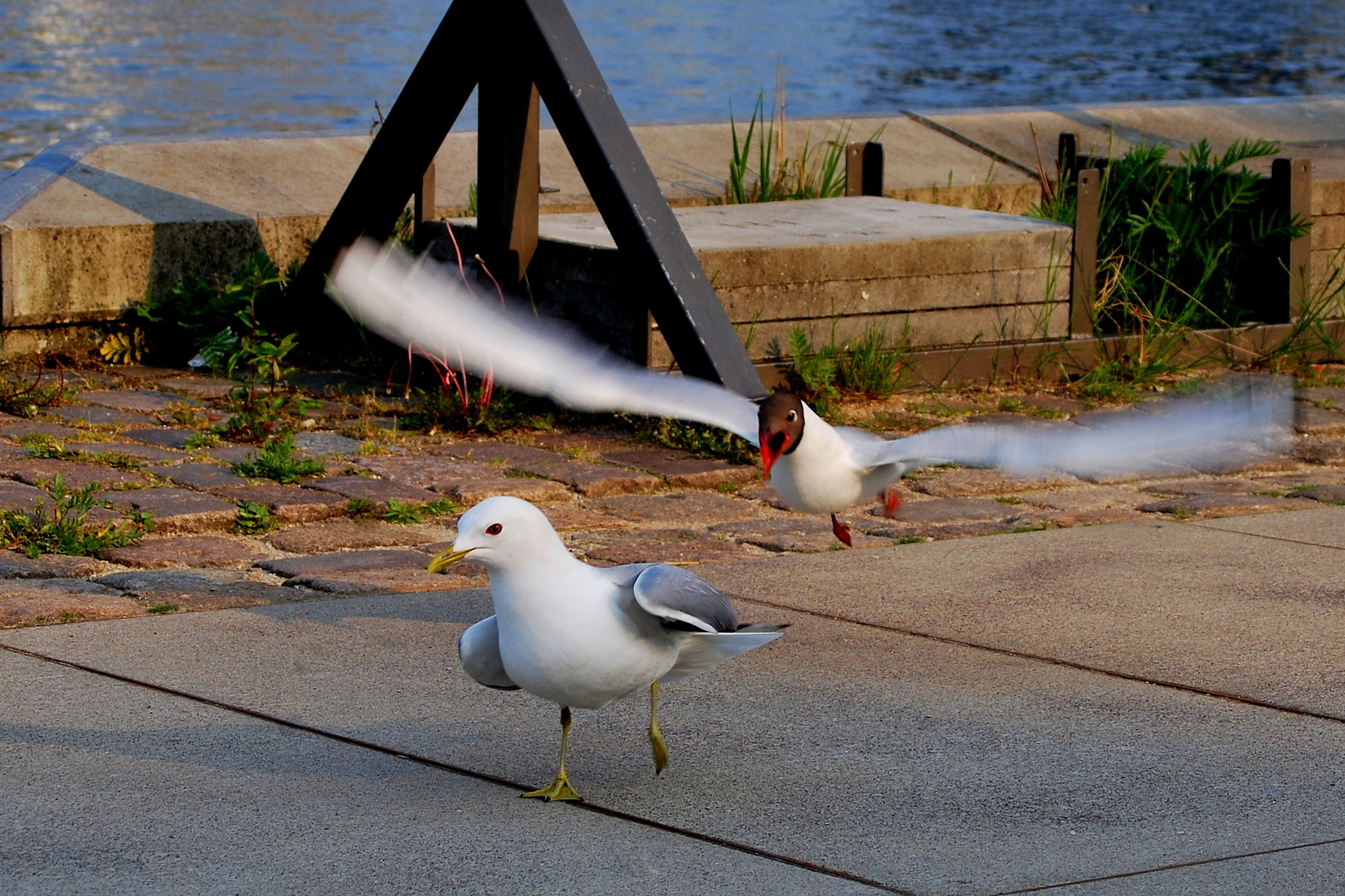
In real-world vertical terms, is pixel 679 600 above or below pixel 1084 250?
below

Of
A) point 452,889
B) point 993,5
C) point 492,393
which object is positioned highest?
point 993,5

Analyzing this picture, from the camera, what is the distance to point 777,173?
9.53 meters

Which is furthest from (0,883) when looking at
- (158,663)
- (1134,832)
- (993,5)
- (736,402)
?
(993,5)

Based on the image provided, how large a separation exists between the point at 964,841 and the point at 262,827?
1.40m

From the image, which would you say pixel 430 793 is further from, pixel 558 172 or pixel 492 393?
pixel 558 172

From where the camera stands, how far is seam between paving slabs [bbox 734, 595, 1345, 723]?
4199 mm

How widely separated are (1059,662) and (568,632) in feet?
5.36

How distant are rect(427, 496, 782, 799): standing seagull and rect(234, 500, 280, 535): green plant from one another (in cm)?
223

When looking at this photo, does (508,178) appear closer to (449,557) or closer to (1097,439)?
(1097,439)

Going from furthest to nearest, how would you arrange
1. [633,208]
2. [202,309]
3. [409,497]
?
[202,309]
[633,208]
[409,497]

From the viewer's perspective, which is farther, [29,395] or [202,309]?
[202,309]

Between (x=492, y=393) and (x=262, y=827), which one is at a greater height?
(x=492, y=393)

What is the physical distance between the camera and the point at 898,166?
9.97 meters

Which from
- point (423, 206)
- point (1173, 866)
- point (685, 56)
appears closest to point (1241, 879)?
point (1173, 866)
